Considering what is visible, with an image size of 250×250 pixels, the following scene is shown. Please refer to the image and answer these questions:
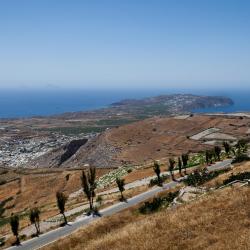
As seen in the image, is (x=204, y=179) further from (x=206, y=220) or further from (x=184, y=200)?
(x=206, y=220)

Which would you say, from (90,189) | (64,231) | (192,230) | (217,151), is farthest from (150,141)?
(192,230)

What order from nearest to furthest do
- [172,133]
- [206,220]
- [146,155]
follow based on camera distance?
[206,220], [146,155], [172,133]

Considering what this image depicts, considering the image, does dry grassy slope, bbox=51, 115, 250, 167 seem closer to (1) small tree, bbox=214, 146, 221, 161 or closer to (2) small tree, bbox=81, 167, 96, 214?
(1) small tree, bbox=214, 146, 221, 161

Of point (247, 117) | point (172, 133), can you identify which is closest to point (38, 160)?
point (172, 133)

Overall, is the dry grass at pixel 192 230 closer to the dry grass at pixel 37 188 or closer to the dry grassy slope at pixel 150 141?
the dry grass at pixel 37 188

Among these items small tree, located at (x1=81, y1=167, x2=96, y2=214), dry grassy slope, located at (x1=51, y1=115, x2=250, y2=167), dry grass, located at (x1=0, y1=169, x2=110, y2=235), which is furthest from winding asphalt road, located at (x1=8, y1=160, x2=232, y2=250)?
dry grassy slope, located at (x1=51, y1=115, x2=250, y2=167)
